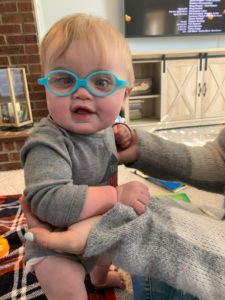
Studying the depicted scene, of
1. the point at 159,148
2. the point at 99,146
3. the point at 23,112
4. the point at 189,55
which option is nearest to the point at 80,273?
the point at 99,146

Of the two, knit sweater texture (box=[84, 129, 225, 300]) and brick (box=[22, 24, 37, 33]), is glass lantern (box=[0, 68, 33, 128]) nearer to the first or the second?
brick (box=[22, 24, 37, 33])

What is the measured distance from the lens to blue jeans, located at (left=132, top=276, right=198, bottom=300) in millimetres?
504

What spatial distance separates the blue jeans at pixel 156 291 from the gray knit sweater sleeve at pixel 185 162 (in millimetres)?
306

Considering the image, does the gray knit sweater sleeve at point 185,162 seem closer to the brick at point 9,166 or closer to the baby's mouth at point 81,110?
the baby's mouth at point 81,110

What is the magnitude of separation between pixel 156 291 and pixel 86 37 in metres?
0.54

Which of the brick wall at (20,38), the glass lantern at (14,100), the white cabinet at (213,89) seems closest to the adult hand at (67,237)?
the glass lantern at (14,100)

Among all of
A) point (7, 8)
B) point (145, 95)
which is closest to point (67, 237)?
point (7, 8)

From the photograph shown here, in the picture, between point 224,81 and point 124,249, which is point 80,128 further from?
point 224,81

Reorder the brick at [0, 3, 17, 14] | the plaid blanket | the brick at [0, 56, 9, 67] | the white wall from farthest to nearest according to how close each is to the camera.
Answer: the white wall → the brick at [0, 56, 9, 67] → the brick at [0, 3, 17, 14] → the plaid blanket

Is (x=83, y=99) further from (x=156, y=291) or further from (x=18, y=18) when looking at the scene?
(x=18, y=18)

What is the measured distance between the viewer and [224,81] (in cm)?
299

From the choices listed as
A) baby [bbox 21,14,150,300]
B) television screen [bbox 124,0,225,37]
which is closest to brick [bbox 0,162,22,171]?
baby [bbox 21,14,150,300]

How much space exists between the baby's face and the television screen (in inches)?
102

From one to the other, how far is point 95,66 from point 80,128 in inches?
5.1
